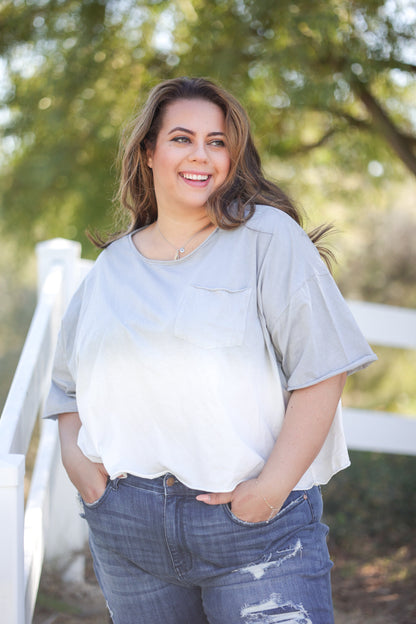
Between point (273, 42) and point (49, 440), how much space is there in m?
2.67

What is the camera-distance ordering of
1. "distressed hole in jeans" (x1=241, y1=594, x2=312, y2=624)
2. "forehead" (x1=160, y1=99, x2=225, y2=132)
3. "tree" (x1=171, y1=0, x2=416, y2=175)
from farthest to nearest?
1. "tree" (x1=171, y1=0, x2=416, y2=175)
2. "forehead" (x1=160, y1=99, x2=225, y2=132)
3. "distressed hole in jeans" (x1=241, y1=594, x2=312, y2=624)

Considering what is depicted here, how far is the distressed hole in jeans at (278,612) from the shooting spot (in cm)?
159

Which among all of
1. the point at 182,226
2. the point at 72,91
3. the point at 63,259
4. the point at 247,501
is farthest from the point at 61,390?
the point at 72,91

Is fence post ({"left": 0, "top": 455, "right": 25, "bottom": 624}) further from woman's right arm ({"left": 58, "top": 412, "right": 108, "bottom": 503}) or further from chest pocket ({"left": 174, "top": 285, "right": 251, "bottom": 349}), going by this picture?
chest pocket ({"left": 174, "top": 285, "right": 251, "bottom": 349})

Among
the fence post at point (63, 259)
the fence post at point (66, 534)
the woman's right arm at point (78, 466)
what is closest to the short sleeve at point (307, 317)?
the woman's right arm at point (78, 466)

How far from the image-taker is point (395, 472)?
514 cm

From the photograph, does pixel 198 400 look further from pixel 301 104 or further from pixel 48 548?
pixel 301 104

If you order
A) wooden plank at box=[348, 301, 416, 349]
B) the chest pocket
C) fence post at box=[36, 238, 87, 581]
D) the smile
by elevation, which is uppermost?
the smile

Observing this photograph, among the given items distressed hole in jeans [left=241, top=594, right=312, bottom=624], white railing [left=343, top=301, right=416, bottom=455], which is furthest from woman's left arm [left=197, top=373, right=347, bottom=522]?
white railing [left=343, top=301, right=416, bottom=455]

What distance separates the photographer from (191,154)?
187 centimetres

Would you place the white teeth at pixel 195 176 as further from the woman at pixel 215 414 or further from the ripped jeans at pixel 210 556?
the ripped jeans at pixel 210 556

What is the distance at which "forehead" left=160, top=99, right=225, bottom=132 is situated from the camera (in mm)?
1898

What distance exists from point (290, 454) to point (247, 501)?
0.47ft

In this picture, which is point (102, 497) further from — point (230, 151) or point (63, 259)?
point (63, 259)
